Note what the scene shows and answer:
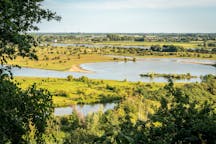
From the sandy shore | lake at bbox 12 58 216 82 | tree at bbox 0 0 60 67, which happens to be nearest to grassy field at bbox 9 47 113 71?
the sandy shore

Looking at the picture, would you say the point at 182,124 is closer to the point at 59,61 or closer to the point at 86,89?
the point at 86,89

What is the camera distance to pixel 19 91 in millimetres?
9273

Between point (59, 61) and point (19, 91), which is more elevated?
point (19, 91)

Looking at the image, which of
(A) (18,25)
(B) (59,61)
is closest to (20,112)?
(A) (18,25)

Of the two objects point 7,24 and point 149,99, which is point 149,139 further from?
point 149,99

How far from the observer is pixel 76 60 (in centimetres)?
11788

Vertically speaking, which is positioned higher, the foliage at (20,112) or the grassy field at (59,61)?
the foliage at (20,112)

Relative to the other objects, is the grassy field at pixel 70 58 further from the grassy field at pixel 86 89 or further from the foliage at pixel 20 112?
the foliage at pixel 20 112

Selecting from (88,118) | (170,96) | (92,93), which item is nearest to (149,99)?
(92,93)

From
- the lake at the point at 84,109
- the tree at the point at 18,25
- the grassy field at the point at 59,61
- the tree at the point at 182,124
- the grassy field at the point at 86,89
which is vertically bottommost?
the lake at the point at 84,109

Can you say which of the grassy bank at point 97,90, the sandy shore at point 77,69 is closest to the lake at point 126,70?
the sandy shore at point 77,69

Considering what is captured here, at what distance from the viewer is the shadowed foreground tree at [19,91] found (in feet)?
28.1

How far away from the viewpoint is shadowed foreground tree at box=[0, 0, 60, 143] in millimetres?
8575

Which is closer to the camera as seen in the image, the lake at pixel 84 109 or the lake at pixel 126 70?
the lake at pixel 84 109
